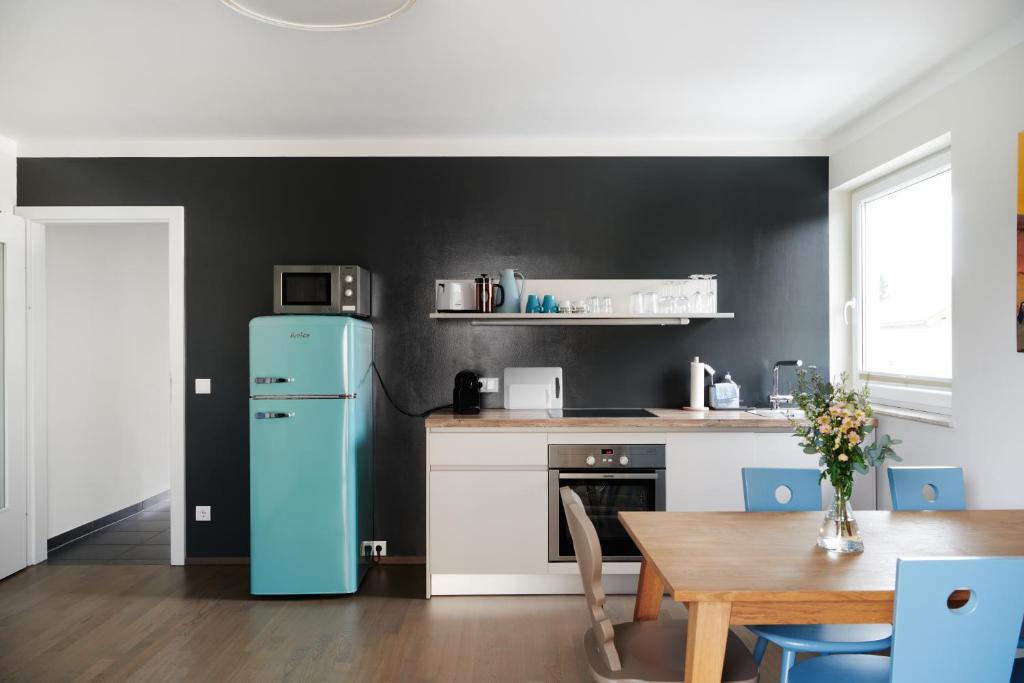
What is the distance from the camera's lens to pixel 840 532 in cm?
204

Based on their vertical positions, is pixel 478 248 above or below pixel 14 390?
above

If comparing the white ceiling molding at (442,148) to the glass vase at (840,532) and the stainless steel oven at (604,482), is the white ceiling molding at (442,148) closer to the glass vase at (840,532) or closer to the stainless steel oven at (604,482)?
the stainless steel oven at (604,482)

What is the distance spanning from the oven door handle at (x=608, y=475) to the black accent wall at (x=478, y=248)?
72 cm

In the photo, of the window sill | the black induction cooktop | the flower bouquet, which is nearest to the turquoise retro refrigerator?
the black induction cooktop

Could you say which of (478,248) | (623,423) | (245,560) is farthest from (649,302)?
(245,560)

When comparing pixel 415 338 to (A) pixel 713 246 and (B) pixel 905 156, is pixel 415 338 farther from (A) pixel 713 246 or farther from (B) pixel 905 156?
(B) pixel 905 156

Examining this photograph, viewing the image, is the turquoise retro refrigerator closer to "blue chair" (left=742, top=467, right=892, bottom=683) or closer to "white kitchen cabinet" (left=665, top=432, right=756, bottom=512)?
"white kitchen cabinet" (left=665, top=432, right=756, bottom=512)

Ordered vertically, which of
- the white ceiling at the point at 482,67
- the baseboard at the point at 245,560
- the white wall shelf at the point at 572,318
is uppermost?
the white ceiling at the point at 482,67

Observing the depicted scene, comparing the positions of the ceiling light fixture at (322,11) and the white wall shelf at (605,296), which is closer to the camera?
the ceiling light fixture at (322,11)

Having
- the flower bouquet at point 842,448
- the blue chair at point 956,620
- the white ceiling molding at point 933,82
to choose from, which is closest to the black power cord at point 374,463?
the flower bouquet at point 842,448

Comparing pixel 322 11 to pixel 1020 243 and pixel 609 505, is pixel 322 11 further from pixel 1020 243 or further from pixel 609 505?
pixel 1020 243

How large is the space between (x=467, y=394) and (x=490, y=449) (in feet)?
1.56

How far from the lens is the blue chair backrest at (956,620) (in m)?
1.57

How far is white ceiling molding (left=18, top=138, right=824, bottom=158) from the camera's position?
4.35 m
